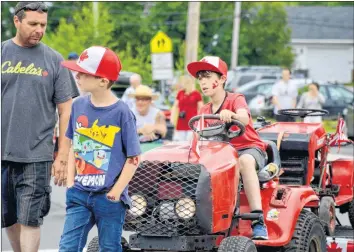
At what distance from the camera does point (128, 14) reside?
66.1 meters

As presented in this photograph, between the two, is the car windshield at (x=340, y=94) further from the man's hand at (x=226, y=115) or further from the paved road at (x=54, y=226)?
the man's hand at (x=226, y=115)

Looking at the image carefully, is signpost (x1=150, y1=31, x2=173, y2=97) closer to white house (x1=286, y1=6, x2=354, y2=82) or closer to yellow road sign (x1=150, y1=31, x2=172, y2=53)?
yellow road sign (x1=150, y1=31, x2=172, y2=53)

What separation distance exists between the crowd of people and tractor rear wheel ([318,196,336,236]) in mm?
1392

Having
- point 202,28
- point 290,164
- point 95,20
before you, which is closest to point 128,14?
point 202,28

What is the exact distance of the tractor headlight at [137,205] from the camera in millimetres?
7059

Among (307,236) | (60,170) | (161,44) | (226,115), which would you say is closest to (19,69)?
→ (60,170)

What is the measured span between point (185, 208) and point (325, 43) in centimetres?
8646

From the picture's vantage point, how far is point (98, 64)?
6.48m

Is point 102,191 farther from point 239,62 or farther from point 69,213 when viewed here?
point 239,62

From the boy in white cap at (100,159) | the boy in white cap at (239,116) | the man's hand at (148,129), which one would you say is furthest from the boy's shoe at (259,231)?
the man's hand at (148,129)

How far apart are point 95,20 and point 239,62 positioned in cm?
3639

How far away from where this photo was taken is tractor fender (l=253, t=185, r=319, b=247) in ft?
25.3

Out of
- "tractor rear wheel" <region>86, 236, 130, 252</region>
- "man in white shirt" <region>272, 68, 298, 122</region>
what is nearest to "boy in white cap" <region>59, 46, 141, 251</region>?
"tractor rear wheel" <region>86, 236, 130, 252</region>

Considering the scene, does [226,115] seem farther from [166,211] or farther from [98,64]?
[98,64]
